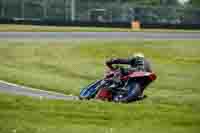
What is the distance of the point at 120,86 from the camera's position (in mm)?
17250

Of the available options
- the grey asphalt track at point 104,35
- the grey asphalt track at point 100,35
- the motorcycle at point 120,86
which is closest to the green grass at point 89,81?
the motorcycle at point 120,86

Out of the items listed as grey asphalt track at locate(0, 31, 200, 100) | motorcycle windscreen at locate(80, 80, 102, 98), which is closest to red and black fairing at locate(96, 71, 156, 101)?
motorcycle windscreen at locate(80, 80, 102, 98)

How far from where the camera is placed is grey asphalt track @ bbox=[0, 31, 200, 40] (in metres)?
39.1

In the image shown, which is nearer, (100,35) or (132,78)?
(132,78)

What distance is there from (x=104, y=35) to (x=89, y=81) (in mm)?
16517

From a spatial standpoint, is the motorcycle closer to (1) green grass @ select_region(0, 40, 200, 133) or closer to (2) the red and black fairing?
(2) the red and black fairing

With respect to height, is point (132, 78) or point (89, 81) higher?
point (132, 78)

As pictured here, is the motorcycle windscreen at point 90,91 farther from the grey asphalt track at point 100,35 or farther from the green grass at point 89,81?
the grey asphalt track at point 100,35

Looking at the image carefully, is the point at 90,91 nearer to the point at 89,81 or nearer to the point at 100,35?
the point at 89,81

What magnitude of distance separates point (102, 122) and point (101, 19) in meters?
44.8

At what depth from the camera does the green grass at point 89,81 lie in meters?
10.3

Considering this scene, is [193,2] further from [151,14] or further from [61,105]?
[61,105]

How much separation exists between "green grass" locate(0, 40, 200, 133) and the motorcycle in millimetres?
518

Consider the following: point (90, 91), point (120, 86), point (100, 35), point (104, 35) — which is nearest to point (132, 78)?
point (120, 86)
